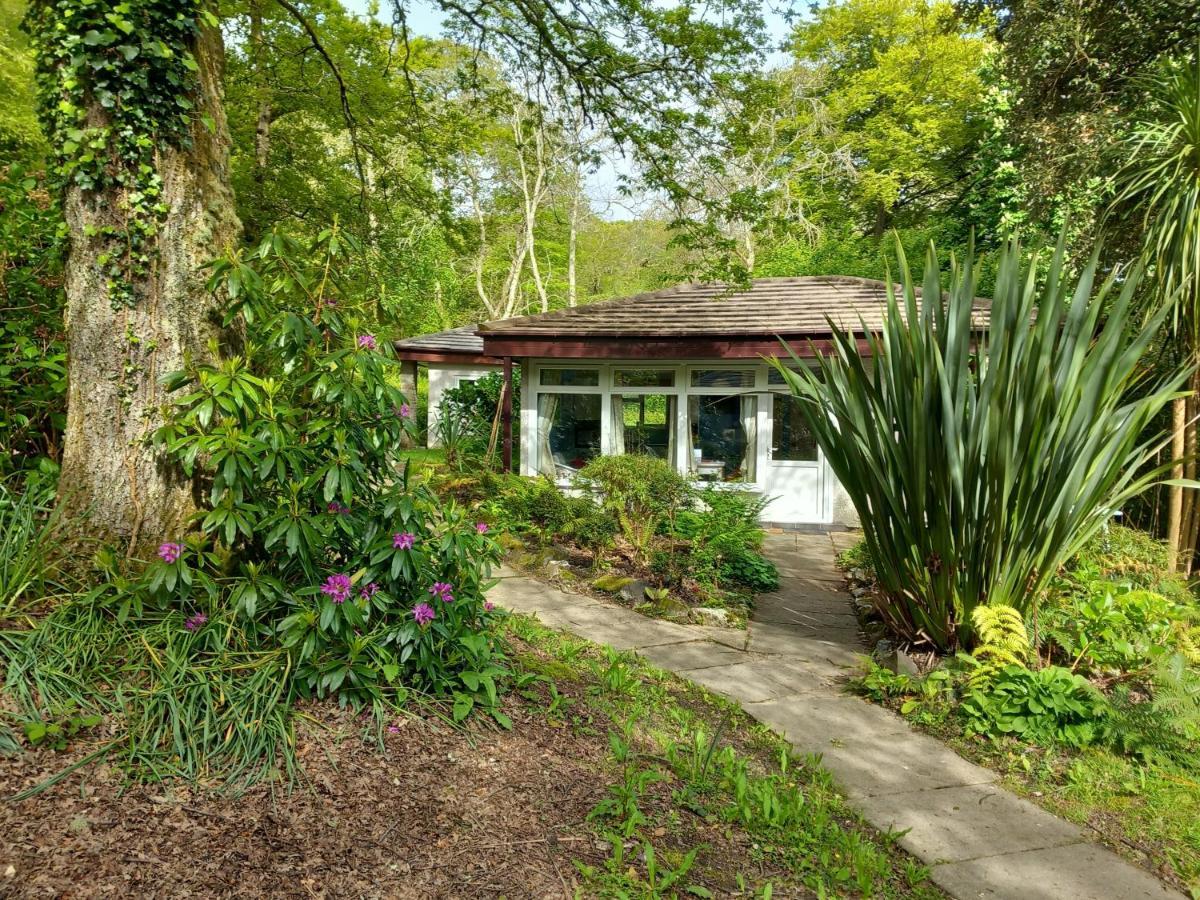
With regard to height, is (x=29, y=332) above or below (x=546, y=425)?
above

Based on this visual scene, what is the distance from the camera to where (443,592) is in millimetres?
2826

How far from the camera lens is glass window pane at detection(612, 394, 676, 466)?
1100 centimetres

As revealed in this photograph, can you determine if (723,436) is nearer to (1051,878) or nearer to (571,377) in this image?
(571,377)

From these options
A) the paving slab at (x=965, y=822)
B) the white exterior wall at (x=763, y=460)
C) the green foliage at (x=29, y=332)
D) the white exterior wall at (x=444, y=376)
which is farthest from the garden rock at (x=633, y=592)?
the white exterior wall at (x=444, y=376)

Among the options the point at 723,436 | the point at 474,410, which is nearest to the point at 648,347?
the point at 723,436

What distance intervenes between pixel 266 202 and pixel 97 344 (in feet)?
28.4

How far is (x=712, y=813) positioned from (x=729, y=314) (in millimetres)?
9027

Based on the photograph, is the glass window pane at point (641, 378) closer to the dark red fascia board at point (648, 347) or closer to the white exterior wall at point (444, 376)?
the dark red fascia board at point (648, 347)

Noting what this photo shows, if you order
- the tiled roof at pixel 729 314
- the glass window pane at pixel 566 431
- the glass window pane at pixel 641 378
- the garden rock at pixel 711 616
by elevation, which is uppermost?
the tiled roof at pixel 729 314

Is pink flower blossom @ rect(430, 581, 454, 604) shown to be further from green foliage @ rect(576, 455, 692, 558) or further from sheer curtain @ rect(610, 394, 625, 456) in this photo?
sheer curtain @ rect(610, 394, 625, 456)

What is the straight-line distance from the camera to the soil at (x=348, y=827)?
6.27ft

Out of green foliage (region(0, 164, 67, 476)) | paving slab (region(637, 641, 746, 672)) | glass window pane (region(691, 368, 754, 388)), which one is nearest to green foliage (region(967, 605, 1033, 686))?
paving slab (region(637, 641, 746, 672))

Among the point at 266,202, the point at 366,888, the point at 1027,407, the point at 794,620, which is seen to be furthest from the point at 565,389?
the point at 366,888

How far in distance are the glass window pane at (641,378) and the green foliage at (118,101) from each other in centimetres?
827
